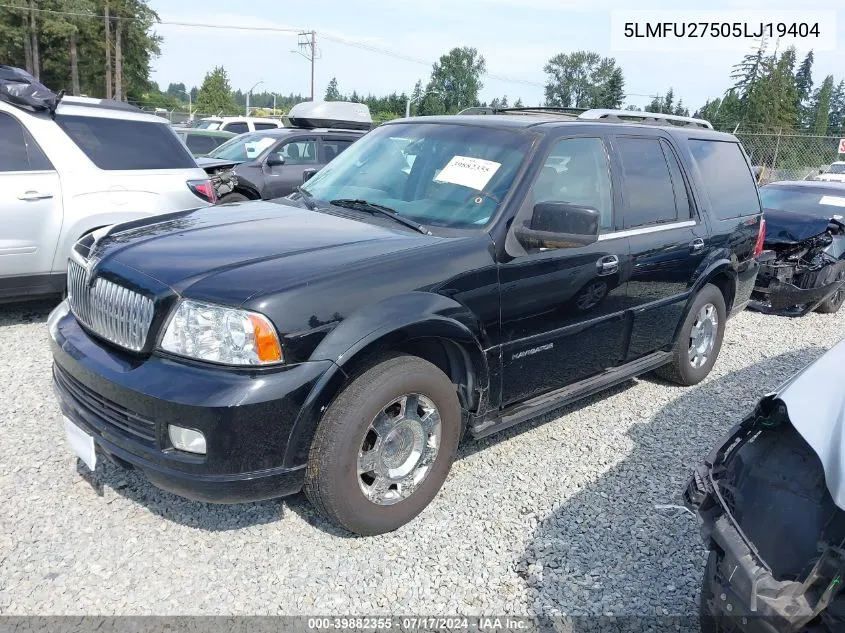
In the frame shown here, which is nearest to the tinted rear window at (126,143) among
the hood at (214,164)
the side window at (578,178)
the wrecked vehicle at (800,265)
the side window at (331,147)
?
the hood at (214,164)

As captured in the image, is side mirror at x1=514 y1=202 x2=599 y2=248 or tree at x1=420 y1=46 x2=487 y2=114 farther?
tree at x1=420 y1=46 x2=487 y2=114

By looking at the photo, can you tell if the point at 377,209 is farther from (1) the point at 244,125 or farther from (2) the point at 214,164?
(1) the point at 244,125

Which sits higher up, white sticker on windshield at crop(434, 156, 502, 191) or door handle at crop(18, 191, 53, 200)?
white sticker on windshield at crop(434, 156, 502, 191)

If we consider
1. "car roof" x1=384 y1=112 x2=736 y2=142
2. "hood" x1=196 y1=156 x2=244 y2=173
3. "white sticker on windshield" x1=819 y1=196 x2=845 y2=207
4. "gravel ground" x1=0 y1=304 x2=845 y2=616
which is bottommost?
"gravel ground" x1=0 y1=304 x2=845 y2=616

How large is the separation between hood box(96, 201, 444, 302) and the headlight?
70 mm

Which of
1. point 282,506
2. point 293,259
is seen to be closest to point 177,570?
point 282,506

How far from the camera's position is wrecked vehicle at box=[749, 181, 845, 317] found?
756 cm

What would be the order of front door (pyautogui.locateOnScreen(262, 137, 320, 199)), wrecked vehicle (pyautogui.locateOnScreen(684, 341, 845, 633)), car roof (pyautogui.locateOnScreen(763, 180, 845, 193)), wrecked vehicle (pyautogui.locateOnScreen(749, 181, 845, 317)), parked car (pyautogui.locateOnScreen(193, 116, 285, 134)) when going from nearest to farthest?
1. wrecked vehicle (pyautogui.locateOnScreen(684, 341, 845, 633))
2. wrecked vehicle (pyautogui.locateOnScreen(749, 181, 845, 317))
3. car roof (pyautogui.locateOnScreen(763, 180, 845, 193))
4. front door (pyautogui.locateOnScreen(262, 137, 320, 199))
5. parked car (pyautogui.locateOnScreen(193, 116, 285, 134))

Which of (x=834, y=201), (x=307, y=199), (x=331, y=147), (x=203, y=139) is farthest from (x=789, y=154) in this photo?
(x=307, y=199)

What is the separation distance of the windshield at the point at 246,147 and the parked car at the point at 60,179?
4.51 meters

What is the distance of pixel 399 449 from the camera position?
304cm

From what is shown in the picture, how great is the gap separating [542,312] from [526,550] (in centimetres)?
119

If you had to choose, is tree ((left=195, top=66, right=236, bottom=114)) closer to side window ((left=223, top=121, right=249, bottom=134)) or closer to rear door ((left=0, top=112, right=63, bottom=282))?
side window ((left=223, top=121, right=249, bottom=134))

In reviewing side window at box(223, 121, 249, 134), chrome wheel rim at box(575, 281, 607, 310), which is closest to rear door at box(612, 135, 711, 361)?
chrome wheel rim at box(575, 281, 607, 310)
